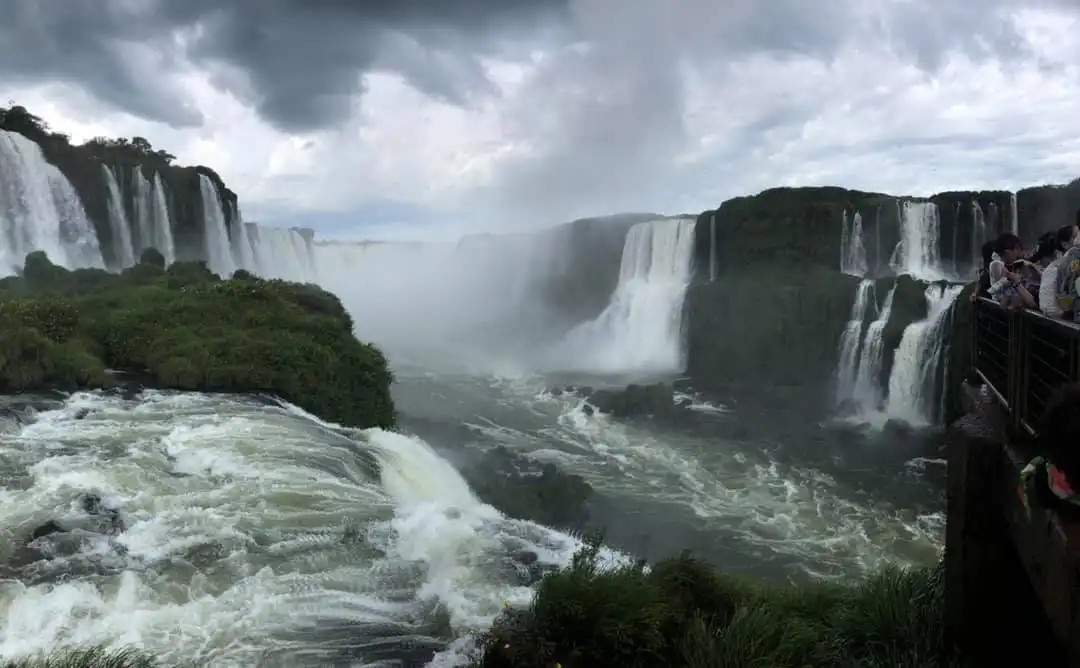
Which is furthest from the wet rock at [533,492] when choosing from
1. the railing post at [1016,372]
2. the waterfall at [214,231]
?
the waterfall at [214,231]

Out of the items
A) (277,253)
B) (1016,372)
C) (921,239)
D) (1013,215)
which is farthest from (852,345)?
(277,253)

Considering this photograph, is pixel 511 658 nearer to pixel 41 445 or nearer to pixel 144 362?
pixel 41 445

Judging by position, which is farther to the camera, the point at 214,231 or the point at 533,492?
the point at 214,231

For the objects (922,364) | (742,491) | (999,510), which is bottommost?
(742,491)

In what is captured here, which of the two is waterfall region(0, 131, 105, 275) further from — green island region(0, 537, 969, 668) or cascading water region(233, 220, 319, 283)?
green island region(0, 537, 969, 668)

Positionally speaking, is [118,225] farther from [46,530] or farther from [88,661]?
[88,661]

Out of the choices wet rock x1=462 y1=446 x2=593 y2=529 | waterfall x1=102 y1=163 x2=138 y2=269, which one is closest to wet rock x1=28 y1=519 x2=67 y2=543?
wet rock x1=462 y1=446 x2=593 y2=529
